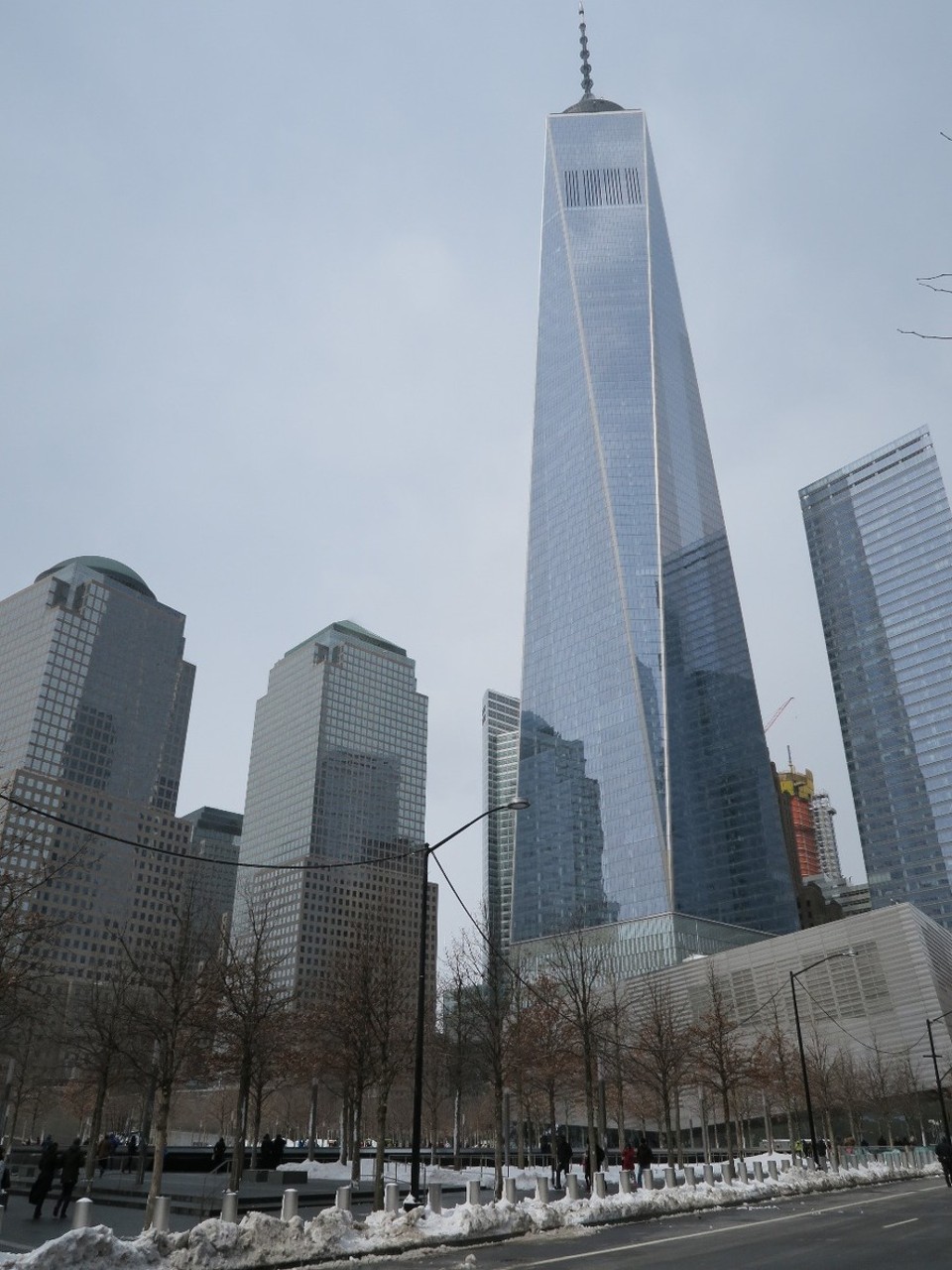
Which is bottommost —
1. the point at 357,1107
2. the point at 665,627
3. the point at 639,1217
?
the point at 639,1217

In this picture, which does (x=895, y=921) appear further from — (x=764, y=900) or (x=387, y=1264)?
(x=387, y=1264)

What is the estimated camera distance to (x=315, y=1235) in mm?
17609

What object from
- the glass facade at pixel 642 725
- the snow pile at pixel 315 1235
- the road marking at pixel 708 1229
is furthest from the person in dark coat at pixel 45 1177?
the glass facade at pixel 642 725

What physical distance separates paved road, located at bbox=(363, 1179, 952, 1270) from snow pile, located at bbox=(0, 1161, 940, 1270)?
69 cm

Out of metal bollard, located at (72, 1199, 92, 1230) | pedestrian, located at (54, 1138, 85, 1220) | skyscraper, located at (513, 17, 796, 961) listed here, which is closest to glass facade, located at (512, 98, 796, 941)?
skyscraper, located at (513, 17, 796, 961)

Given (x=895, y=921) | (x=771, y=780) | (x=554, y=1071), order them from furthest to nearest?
(x=771, y=780)
(x=895, y=921)
(x=554, y=1071)

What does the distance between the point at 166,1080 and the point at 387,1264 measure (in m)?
17.2

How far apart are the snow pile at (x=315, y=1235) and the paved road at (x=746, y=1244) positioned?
691mm

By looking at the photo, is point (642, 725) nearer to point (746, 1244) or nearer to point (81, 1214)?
point (746, 1244)

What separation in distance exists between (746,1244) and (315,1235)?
8.67 m

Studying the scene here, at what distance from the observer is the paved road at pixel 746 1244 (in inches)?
625

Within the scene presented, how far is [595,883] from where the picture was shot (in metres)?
174

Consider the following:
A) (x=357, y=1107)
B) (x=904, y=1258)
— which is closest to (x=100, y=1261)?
(x=904, y=1258)

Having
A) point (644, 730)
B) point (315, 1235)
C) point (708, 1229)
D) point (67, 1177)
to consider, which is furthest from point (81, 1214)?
point (644, 730)
